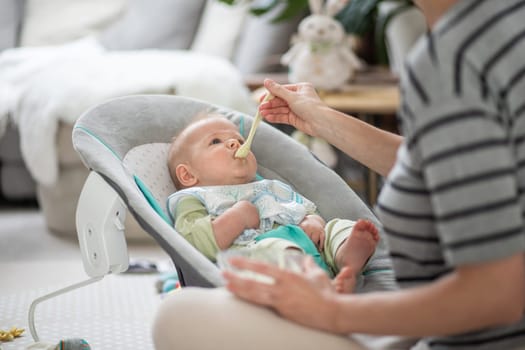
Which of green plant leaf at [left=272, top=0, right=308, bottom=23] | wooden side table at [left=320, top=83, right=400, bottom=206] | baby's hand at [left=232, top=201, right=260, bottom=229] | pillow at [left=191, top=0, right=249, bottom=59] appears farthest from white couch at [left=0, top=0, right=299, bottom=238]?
baby's hand at [left=232, top=201, right=260, bottom=229]

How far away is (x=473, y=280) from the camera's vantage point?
851mm

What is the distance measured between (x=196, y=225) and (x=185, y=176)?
0.21m

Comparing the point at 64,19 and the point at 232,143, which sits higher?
the point at 232,143

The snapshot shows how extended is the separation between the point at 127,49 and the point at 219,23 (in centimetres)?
47

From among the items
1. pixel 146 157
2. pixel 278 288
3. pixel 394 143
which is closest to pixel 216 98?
pixel 146 157

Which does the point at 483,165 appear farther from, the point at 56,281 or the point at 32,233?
the point at 32,233

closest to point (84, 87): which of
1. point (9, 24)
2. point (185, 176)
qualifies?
point (9, 24)

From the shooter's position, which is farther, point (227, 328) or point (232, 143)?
point (232, 143)

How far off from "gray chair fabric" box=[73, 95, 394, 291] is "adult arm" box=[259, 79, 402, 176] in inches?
6.3

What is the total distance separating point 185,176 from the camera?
1.57 m

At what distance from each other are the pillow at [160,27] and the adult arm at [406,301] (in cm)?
283

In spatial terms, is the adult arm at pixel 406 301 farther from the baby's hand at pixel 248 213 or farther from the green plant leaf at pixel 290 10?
the green plant leaf at pixel 290 10

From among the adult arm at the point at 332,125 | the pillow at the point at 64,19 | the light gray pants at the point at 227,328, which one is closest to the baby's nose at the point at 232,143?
the adult arm at the point at 332,125

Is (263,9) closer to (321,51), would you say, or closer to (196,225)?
(321,51)
